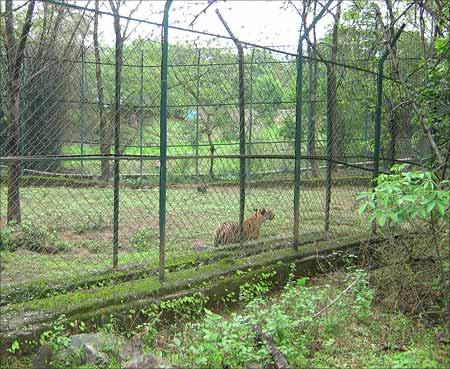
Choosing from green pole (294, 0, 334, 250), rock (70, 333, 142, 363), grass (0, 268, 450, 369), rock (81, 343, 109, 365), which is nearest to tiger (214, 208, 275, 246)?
green pole (294, 0, 334, 250)

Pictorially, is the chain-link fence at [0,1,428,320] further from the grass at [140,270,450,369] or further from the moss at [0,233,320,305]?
the grass at [140,270,450,369]

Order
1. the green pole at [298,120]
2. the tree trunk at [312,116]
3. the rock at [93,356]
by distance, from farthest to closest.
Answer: the tree trunk at [312,116] < the green pole at [298,120] < the rock at [93,356]

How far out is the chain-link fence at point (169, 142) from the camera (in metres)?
6.38

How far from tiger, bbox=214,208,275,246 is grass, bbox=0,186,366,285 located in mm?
212

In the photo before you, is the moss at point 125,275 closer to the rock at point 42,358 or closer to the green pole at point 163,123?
the green pole at point 163,123

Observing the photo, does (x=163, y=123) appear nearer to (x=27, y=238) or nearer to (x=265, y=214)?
(x=27, y=238)

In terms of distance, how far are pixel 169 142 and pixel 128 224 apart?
217 cm

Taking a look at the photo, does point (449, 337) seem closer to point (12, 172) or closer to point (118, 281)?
point (118, 281)

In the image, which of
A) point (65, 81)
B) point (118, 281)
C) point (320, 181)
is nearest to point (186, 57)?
point (65, 81)

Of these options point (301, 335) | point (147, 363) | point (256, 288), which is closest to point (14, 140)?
point (256, 288)

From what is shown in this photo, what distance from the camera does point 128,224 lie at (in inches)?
347

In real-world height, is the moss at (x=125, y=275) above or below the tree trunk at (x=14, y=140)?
below

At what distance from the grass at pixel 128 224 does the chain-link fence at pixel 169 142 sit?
0.10ft

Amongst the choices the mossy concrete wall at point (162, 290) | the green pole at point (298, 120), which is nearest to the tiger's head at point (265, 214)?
the mossy concrete wall at point (162, 290)
